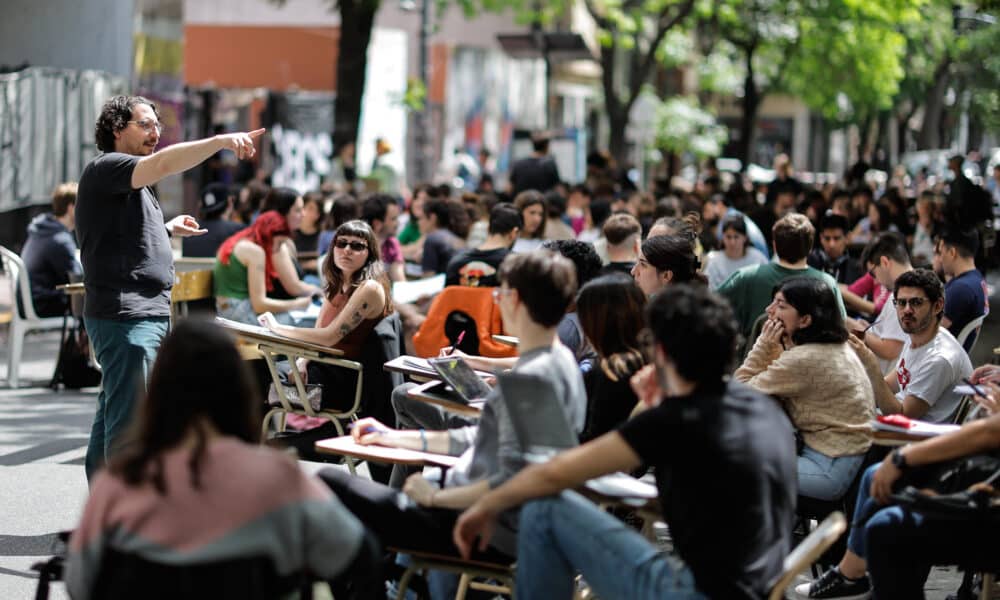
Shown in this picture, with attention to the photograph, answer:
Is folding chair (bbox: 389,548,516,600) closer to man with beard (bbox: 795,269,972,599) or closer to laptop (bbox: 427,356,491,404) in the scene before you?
laptop (bbox: 427,356,491,404)

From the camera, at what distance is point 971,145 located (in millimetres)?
58531

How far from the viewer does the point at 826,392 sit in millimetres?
5949

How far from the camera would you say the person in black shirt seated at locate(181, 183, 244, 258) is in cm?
1255

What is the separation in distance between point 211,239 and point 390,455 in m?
8.02

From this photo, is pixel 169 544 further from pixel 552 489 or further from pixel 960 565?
pixel 960 565

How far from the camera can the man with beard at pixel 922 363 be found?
653 cm

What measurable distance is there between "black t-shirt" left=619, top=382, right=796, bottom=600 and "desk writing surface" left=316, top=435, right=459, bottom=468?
1023 millimetres

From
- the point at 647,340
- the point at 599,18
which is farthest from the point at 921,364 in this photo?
the point at 599,18

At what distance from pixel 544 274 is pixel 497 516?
778mm

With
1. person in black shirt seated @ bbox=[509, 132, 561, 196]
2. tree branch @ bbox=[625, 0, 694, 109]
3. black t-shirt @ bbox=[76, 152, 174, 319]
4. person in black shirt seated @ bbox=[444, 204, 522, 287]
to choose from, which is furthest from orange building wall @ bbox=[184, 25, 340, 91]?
black t-shirt @ bbox=[76, 152, 174, 319]

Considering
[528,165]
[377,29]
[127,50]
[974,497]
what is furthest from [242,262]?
[377,29]

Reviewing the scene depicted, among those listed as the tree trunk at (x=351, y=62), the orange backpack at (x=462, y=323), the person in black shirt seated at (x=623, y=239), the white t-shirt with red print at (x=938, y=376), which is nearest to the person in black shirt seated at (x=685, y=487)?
the white t-shirt with red print at (x=938, y=376)

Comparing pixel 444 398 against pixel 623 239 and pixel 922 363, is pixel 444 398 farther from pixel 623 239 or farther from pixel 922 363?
pixel 623 239

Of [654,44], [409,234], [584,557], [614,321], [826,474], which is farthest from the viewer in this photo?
[654,44]
